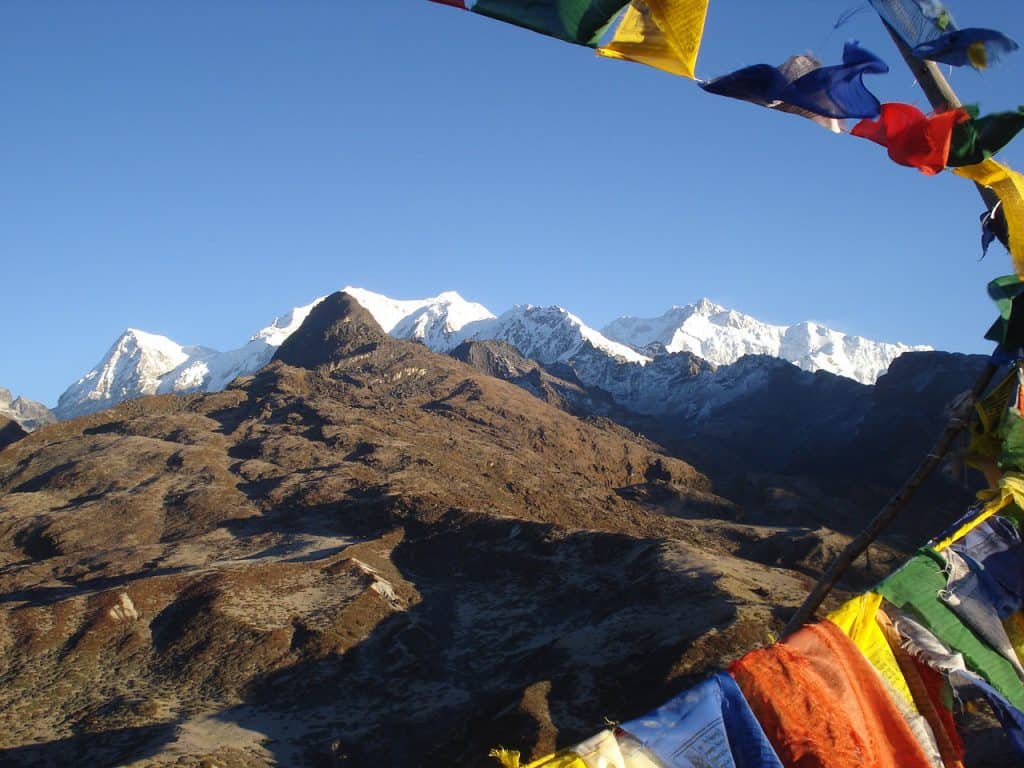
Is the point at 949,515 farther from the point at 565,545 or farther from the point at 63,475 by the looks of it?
the point at 63,475

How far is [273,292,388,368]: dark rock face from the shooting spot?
221 ft

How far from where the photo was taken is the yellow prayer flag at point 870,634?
3.41 metres

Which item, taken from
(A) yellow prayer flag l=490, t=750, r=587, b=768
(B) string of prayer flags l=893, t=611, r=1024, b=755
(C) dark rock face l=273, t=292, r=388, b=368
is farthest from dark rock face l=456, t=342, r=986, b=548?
(A) yellow prayer flag l=490, t=750, r=587, b=768

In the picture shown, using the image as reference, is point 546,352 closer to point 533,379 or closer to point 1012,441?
point 533,379

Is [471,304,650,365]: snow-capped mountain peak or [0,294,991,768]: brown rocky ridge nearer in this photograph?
[0,294,991,768]: brown rocky ridge

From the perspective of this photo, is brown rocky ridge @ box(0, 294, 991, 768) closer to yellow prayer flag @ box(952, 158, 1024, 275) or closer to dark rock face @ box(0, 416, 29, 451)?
yellow prayer flag @ box(952, 158, 1024, 275)

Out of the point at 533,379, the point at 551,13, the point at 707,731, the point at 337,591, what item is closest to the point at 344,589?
the point at 337,591

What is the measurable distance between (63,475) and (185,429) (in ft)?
26.2

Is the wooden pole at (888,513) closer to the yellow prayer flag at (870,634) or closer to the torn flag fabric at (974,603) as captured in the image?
the yellow prayer flag at (870,634)

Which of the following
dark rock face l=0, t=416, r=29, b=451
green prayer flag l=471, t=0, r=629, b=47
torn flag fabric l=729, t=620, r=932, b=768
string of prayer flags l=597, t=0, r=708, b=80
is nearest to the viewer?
torn flag fabric l=729, t=620, r=932, b=768

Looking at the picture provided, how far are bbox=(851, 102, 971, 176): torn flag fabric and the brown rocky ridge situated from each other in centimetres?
238

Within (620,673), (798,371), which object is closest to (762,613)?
(620,673)

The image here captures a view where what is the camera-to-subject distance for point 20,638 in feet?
74.6

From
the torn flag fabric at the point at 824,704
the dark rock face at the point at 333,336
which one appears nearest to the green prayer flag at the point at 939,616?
the torn flag fabric at the point at 824,704
